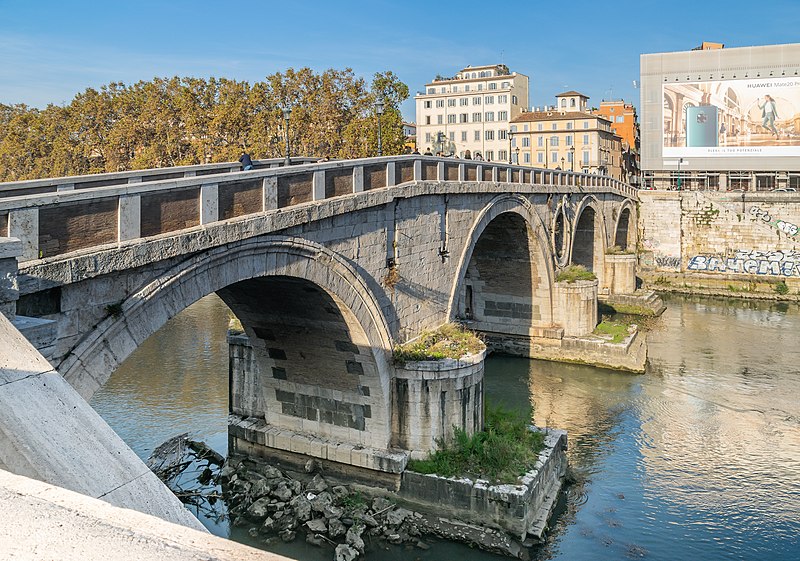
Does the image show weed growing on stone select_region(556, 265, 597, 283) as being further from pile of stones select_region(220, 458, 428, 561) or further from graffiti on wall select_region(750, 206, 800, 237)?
graffiti on wall select_region(750, 206, 800, 237)

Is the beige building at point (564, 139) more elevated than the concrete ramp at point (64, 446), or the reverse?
the beige building at point (564, 139)

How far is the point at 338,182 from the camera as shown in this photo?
1302 cm

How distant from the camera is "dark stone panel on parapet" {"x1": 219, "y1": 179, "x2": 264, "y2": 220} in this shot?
10.1m

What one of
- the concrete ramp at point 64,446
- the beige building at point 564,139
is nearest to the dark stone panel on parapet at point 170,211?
the concrete ramp at point 64,446

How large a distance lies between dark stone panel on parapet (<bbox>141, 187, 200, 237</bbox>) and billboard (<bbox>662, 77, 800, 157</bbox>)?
1806 inches

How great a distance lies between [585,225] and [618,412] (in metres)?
18.1

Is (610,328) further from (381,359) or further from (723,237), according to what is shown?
(723,237)

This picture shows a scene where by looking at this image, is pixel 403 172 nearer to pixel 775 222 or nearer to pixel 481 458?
pixel 481 458

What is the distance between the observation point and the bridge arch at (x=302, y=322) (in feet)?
30.7

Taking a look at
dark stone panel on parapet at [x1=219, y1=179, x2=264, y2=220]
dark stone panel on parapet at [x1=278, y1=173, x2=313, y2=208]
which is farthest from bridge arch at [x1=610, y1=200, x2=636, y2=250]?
dark stone panel on parapet at [x1=219, y1=179, x2=264, y2=220]

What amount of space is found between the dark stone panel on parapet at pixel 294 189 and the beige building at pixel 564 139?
50.5 metres

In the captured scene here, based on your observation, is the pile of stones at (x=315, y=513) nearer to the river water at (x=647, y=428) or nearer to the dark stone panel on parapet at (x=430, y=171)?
the river water at (x=647, y=428)

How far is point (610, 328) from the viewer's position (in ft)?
91.4

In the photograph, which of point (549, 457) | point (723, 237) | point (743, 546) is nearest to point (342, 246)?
point (549, 457)
